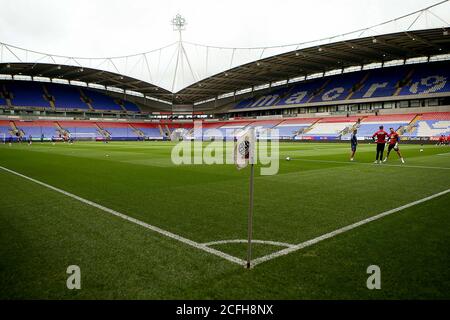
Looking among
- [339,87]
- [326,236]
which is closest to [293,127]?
[339,87]

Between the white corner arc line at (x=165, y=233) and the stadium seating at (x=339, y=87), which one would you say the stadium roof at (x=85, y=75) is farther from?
the white corner arc line at (x=165, y=233)

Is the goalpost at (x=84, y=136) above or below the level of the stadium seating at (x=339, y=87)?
below

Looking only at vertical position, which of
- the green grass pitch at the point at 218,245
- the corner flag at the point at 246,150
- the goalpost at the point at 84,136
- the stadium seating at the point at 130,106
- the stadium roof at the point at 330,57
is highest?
the stadium roof at the point at 330,57

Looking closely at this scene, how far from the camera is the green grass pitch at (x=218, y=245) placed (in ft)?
11.6

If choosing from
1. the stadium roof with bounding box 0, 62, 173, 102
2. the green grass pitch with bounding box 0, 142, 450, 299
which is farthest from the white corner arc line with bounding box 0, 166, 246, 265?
the stadium roof with bounding box 0, 62, 173, 102

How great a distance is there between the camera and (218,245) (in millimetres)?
4887

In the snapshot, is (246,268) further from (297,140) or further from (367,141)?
(297,140)

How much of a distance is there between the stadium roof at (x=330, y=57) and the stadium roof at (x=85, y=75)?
31.2 feet

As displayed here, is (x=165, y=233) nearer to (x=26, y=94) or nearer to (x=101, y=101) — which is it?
(x=26, y=94)

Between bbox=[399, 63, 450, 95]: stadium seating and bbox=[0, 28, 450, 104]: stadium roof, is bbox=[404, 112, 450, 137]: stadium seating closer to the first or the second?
bbox=[399, 63, 450, 95]: stadium seating

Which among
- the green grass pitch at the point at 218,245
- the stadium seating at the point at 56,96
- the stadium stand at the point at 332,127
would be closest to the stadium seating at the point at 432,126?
the stadium stand at the point at 332,127

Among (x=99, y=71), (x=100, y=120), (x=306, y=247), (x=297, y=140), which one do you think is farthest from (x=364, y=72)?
(x=306, y=247)

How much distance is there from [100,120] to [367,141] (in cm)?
6061

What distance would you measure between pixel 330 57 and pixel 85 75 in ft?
173
